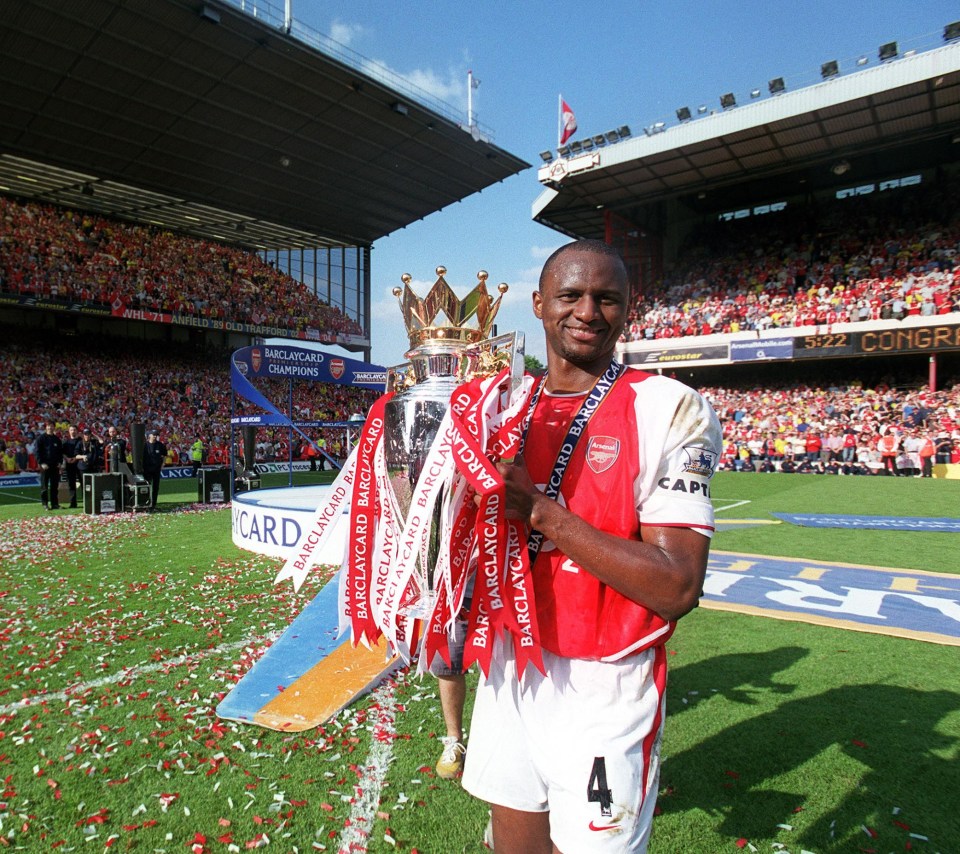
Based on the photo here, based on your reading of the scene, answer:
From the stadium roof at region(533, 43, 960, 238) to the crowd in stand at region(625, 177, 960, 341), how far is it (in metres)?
1.92

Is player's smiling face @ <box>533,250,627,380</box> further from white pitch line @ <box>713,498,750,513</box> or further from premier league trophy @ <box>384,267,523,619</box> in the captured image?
white pitch line @ <box>713,498,750,513</box>

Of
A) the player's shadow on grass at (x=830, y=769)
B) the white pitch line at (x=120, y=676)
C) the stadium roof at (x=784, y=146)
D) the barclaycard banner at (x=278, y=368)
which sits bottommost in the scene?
the white pitch line at (x=120, y=676)

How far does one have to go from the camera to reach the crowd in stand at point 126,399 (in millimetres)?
24359

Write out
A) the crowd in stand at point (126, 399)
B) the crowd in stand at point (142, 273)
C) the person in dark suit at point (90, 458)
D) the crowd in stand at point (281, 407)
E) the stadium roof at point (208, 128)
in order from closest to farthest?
the person in dark suit at point (90, 458) → the stadium roof at point (208, 128) → the crowd in stand at point (281, 407) → the crowd in stand at point (126, 399) → the crowd in stand at point (142, 273)

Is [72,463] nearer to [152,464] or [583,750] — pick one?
Result: [152,464]

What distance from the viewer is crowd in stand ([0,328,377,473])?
24.4 m

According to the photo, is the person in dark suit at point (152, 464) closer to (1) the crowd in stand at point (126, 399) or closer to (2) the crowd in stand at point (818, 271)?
(1) the crowd in stand at point (126, 399)

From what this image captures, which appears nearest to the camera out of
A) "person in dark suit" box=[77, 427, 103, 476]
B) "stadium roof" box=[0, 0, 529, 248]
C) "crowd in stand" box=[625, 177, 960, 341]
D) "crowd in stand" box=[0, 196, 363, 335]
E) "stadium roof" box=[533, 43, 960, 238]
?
"person in dark suit" box=[77, 427, 103, 476]

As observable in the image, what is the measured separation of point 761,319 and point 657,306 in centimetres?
609

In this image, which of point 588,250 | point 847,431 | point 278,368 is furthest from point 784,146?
point 588,250

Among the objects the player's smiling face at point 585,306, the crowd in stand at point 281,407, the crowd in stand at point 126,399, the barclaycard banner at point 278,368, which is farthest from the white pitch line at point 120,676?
the crowd in stand at point 126,399

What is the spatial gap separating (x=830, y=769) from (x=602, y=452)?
2592mm

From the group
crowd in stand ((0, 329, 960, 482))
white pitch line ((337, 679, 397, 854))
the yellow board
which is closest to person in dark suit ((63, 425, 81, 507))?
crowd in stand ((0, 329, 960, 482))

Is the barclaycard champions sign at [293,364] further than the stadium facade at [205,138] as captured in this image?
No
